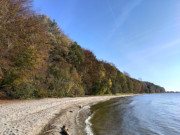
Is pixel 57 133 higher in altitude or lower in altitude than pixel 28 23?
lower

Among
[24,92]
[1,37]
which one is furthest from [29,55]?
[24,92]

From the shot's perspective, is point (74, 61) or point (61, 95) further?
point (74, 61)

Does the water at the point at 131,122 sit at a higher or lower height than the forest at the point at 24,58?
lower

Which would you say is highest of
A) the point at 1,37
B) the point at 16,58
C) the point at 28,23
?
the point at 28,23

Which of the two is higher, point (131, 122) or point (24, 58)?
point (24, 58)

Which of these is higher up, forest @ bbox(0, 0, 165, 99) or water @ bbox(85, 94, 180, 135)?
forest @ bbox(0, 0, 165, 99)

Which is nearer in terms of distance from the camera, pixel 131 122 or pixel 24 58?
pixel 131 122

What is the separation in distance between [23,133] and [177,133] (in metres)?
10.1

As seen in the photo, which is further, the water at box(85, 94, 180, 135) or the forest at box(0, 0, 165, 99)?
the forest at box(0, 0, 165, 99)

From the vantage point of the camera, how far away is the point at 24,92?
45.9ft

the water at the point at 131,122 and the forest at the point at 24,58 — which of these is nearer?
the water at the point at 131,122

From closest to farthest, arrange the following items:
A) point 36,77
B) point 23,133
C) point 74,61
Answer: point 23,133, point 36,77, point 74,61

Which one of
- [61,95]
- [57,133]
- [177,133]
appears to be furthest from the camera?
[61,95]

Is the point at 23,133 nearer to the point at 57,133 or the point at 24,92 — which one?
the point at 57,133
